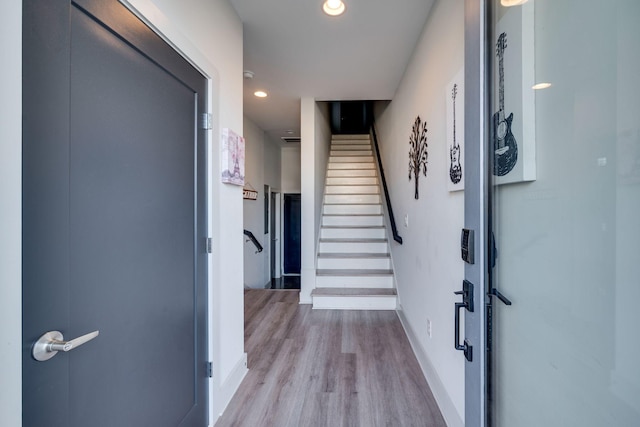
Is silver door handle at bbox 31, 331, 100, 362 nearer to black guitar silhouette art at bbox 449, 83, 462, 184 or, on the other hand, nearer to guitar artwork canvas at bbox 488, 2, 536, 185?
guitar artwork canvas at bbox 488, 2, 536, 185

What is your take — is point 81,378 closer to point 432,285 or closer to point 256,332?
point 432,285

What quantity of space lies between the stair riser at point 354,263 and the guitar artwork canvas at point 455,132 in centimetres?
245

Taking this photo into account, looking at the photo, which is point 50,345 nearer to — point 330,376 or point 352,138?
point 330,376

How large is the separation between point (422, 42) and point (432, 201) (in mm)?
1298

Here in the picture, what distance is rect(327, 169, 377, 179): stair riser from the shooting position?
570 cm

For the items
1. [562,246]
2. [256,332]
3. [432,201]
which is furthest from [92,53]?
[256,332]

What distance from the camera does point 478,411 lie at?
0.95 meters

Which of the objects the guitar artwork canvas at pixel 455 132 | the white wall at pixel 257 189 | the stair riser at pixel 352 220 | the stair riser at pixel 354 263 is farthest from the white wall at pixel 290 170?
the guitar artwork canvas at pixel 455 132

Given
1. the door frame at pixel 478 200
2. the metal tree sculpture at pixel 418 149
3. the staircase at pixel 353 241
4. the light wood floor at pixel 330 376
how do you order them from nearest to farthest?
1. the door frame at pixel 478 200
2. the light wood floor at pixel 330 376
3. the metal tree sculpture at pixel 418 149
4. the staircase at pixel 353 241

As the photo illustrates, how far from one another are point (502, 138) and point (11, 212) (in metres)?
1.39

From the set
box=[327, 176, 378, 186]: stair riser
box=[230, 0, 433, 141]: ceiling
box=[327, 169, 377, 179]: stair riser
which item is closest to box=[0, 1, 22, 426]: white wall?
box=[230, 0, 433, 141]: ceiling

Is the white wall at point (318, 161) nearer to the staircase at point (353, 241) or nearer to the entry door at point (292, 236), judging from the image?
the staircase at point (353, 241)

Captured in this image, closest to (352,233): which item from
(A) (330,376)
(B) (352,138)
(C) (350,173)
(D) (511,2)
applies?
(C) (350,173)

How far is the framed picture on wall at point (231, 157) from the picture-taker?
5.87 ft
